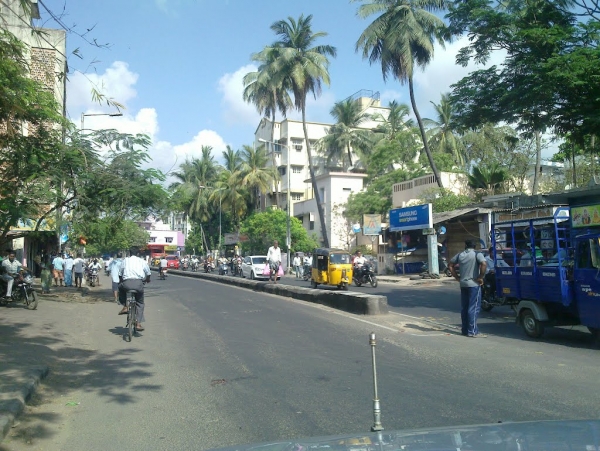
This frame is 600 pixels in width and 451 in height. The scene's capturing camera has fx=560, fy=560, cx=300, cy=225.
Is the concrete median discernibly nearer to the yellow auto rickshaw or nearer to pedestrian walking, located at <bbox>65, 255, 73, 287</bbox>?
the yellow auto rickshaw

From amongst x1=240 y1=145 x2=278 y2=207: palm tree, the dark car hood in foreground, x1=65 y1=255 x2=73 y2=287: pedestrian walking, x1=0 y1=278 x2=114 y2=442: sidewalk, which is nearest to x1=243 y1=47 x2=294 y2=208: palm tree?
x1=240 y1=145 x2=278 y2=207: palm tree

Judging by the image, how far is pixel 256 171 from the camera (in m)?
57.2

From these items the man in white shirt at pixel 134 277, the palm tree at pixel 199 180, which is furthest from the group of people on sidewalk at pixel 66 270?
the palm tree at pixel 199 180

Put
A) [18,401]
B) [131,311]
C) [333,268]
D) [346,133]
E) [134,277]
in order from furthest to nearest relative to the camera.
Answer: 1. [346,133]
2. [333,268]
3. [134,277]
4. [131,311]
5. [18,401]

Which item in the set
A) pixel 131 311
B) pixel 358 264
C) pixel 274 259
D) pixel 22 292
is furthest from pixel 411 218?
pixel 131 311

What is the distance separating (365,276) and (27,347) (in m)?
17.9

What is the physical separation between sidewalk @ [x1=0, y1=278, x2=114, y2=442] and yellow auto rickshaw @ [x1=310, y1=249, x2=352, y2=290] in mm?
9593

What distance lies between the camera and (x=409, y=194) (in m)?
40.5

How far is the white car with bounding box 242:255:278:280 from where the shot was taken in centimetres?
3550

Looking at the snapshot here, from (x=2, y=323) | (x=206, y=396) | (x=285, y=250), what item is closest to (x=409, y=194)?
(x=285, y=250)

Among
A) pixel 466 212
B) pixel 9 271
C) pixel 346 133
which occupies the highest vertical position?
pixel 346 133

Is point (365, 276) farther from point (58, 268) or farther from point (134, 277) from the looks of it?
point (134, 277)

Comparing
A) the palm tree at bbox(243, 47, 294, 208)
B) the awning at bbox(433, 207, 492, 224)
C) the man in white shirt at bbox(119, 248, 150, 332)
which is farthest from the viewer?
the palm tree at bbox(243, 47, 294, 208)

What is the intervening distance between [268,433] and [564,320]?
297 inches
